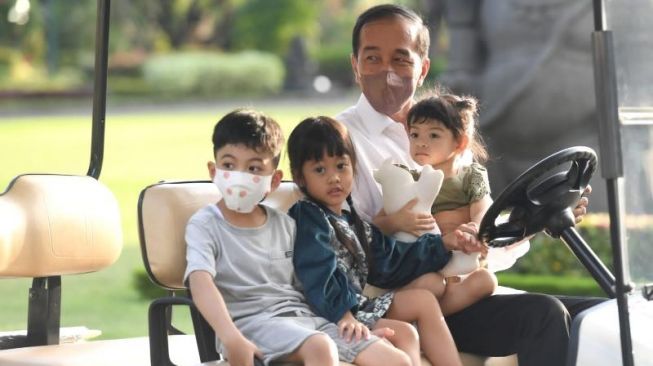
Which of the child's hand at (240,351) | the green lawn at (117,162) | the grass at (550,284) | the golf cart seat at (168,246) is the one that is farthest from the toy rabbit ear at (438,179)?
the green lawn at (117,162)

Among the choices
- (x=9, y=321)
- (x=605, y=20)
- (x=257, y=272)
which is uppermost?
(x=605, y=20)

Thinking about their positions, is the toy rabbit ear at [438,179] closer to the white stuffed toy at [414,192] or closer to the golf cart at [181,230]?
the white stuffed toy at [414,192]

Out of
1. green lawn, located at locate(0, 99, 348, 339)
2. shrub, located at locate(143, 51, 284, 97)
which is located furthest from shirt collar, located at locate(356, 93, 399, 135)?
shrub, located at locate(143, 51, 284, 97)

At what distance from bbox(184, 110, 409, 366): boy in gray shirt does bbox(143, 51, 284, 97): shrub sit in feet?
107

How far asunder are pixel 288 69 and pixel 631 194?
115 ft

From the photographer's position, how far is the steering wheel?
11.1 ft

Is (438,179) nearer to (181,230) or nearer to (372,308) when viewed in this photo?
(372,308)

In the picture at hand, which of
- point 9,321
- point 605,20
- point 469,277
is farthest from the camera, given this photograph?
point 9,321

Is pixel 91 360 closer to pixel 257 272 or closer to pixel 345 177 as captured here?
pixel 257 272

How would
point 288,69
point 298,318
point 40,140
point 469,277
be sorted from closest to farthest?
1. point 298,318
2. point 469,277
3. point 40,140
4. point 288,69

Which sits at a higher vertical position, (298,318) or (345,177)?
(345,177)

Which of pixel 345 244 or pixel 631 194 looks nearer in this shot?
pixel 631 194

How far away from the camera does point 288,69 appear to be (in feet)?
124

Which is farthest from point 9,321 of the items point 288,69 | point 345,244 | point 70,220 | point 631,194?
point 288,69
